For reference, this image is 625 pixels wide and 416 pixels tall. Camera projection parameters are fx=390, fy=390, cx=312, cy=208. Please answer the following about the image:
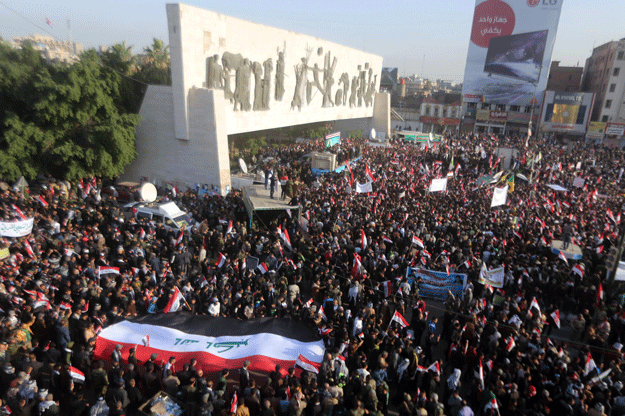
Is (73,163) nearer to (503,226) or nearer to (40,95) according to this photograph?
(40,95)

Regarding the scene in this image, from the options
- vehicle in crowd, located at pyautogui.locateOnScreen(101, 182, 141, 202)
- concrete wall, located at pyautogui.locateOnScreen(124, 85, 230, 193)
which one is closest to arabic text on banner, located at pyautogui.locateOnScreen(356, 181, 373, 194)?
concrete wall, located at pyautogui.locateOnScreen(124, 85, 230, 193)

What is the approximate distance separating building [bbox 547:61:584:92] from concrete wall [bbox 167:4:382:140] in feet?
122

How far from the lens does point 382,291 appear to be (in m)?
10.5

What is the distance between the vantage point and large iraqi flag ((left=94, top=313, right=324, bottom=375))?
7.01 metres

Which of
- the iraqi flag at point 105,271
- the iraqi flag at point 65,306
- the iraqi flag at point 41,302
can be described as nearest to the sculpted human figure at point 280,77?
the iraqi flag at point 105,271

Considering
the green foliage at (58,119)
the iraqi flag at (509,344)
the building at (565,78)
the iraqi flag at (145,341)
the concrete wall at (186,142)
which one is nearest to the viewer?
the iraqi flag at (145,341)

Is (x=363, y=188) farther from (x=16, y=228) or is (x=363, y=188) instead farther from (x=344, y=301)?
(x=16, y=228)

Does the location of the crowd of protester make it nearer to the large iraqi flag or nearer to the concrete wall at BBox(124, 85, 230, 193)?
the large iraqi flag

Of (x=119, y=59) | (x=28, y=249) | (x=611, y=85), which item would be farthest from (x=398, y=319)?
(x=611, y=85)

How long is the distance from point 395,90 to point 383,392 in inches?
3103

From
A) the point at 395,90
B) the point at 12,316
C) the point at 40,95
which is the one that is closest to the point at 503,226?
the point at 12,316

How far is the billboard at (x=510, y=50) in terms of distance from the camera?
167 feet

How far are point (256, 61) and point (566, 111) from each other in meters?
42.1

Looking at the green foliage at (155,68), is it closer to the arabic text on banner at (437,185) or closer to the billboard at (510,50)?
the arabic text on banner at (437,185)
